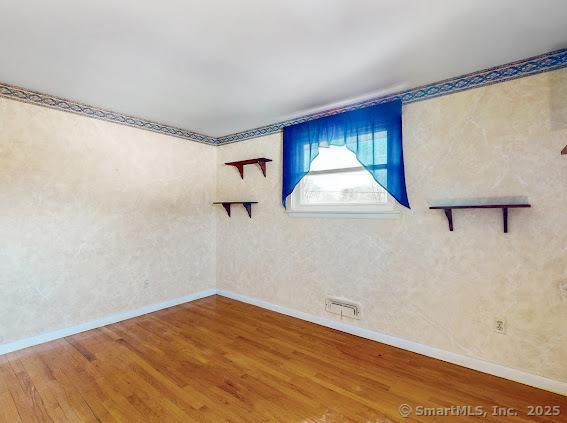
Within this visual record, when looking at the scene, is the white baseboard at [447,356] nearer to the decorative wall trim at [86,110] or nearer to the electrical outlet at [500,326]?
the electrical outlet at [500,326]

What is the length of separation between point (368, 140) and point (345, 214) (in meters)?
0.77

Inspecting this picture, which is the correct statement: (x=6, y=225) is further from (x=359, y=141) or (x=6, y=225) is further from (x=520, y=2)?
(x=520, y=2)

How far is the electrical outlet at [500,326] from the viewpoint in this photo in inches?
85.0

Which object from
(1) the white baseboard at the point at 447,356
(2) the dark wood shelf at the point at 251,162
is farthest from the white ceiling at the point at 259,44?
(1) the white baseboard at the point at 447,356

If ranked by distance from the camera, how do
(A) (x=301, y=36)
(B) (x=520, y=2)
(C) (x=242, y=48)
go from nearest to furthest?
1. (B) (x=520, y=2)
2. (A) (x=301, y=36)
3. (C) (x=242, y=48)

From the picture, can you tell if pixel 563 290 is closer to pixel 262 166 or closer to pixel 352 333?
pixel 352 333

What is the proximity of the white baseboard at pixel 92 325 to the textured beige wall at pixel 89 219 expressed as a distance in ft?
0.19

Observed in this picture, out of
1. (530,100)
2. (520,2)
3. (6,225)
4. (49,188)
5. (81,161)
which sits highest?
(520,2)

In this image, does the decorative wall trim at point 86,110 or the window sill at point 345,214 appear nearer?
the decorative wall trim at point 86,110

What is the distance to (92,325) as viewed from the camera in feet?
10.0

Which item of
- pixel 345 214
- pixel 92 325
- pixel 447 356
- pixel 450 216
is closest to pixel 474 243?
pixel 450 216

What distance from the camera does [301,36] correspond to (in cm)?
182

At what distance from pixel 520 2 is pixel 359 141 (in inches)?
56.5

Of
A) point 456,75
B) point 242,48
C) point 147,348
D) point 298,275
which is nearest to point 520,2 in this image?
point 456,75
